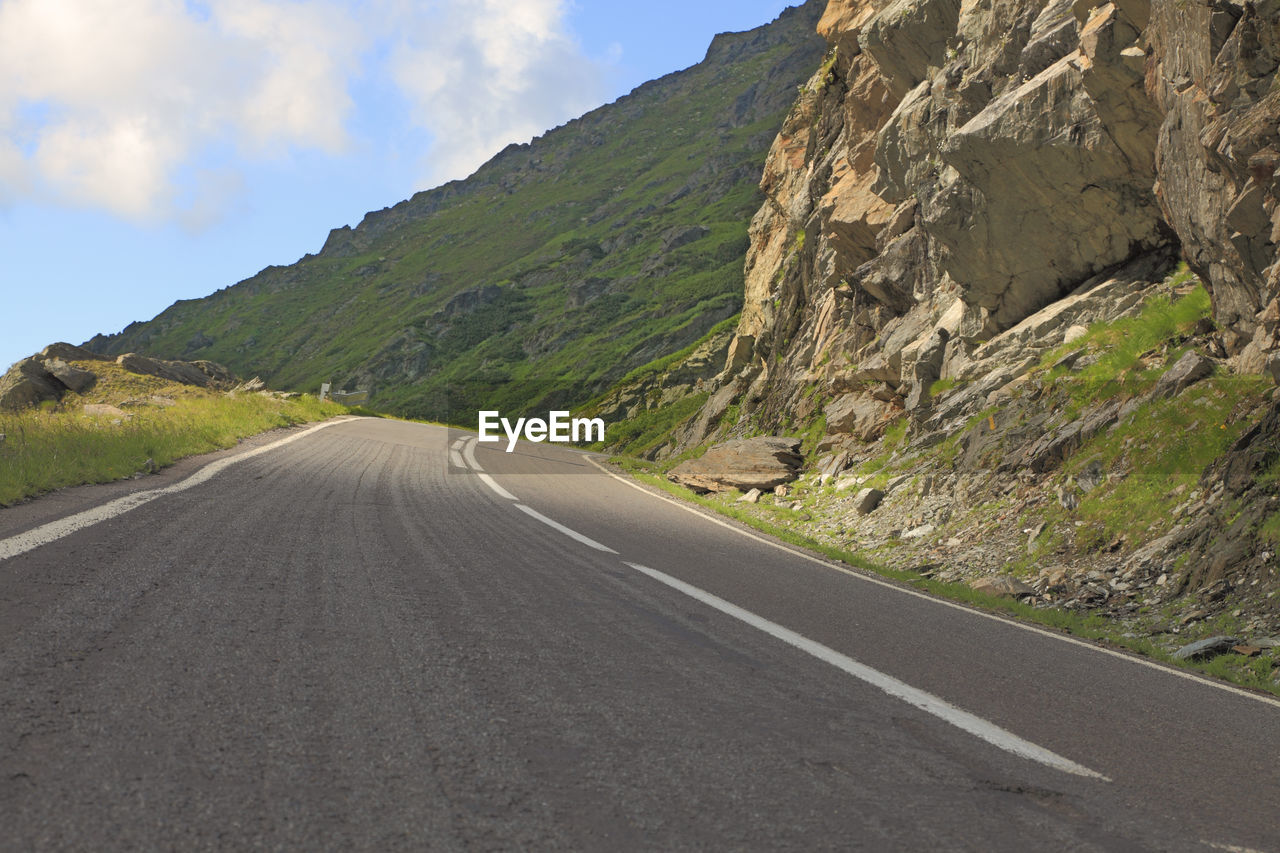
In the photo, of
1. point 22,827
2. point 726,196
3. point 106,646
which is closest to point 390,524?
point 106,646

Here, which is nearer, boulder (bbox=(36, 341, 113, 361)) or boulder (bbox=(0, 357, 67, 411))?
boulder (bbox=(0, 357, 67, 411))

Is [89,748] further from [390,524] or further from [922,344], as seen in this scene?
[922,344]

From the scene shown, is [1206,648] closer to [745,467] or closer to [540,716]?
[540,716]

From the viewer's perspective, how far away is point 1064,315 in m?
13.1

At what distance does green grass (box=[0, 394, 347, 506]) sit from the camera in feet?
25.3

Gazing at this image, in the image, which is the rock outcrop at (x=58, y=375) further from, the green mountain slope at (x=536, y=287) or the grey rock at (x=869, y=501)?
the green mountain slope at (x=536, y=287)

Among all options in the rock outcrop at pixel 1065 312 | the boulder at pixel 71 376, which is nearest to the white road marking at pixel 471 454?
the rock outcrop at pixel 1065 312

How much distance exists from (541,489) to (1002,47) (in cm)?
1191

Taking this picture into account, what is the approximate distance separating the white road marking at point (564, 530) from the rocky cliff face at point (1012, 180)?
7269 mm

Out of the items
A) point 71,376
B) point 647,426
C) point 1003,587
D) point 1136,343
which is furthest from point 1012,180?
point 647,426

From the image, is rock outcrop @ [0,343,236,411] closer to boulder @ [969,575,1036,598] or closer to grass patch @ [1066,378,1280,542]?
boulder @ [969,575,1036,598]

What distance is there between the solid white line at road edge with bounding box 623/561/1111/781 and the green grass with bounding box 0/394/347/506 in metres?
6.23

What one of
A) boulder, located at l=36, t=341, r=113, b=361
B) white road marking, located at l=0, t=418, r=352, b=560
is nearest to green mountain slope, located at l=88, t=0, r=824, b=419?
boulder, located at l=36, t=341, r=113, b=361

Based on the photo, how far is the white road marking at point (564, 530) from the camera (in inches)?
281
